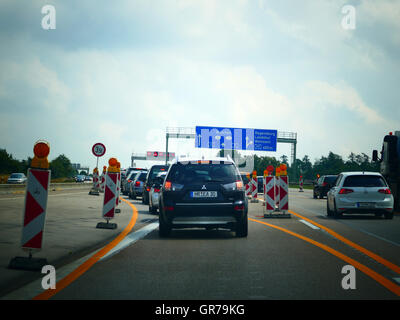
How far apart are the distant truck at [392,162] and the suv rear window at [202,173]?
10742 millimetres

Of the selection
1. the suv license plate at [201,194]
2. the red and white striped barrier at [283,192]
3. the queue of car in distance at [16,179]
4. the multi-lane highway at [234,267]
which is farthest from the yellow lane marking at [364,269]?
the queue of car in distance at [16,179]

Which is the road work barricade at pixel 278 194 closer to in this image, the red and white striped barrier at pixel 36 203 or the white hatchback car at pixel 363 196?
the white hatchback car at pixel 363 196

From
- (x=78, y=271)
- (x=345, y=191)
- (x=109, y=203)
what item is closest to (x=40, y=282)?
(x=78, y=271)

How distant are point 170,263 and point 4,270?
228 cm

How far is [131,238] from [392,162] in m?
13.0

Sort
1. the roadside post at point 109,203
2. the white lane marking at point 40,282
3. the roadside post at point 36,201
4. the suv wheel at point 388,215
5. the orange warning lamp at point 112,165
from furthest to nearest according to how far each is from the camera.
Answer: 1. the suv wheel at point 388,215
2. the orange warning lamp at point 112,165
3. the roadside post at point 109,203
4. the roadside post at point 36,201
5. the white lane marking at point 40,282

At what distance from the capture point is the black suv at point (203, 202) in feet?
34.6

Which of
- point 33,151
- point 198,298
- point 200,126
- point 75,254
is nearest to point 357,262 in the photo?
point 198,298

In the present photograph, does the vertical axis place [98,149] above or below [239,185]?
above

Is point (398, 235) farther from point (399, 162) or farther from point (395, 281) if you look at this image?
point (399, 162)

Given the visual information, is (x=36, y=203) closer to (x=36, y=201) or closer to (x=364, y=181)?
(x=36, y=201)

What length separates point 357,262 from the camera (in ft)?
25.3

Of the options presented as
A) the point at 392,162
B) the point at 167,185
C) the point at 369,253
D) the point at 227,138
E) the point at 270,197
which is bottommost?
the point at 369,253

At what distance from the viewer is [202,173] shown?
1098 centimetres
